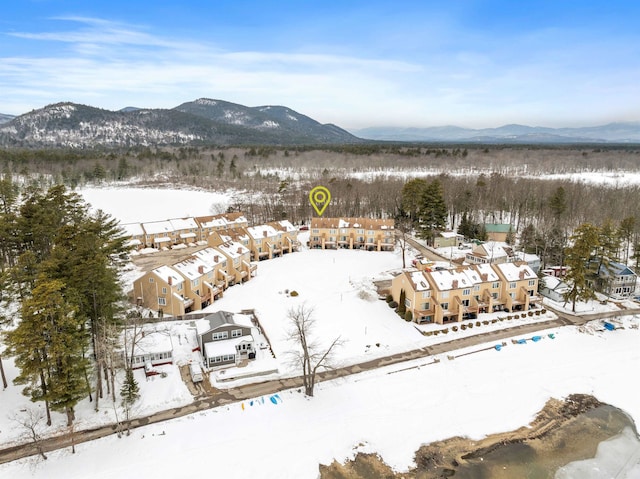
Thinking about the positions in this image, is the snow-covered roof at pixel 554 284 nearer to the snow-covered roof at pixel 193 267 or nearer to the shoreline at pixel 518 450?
the shoreline at pixel 518 450

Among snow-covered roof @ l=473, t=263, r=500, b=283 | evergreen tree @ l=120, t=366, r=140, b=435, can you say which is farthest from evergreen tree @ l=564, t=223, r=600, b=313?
evergreen tree @ l=120, t=366, r=140, b=435

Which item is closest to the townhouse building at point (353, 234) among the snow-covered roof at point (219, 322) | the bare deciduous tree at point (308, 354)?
the bare deciduous tree at point (308, 354)

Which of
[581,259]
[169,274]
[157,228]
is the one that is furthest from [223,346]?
[157,228]

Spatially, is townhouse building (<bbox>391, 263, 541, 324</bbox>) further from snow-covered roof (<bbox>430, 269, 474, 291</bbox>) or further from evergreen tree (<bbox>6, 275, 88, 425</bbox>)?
evergreen tree (<bbox>6, 275, 88, 425</bbox>)

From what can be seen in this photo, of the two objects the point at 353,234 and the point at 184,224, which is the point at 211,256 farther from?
the point at 353,234

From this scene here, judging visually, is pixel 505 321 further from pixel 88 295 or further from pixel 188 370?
pixel 88 295
